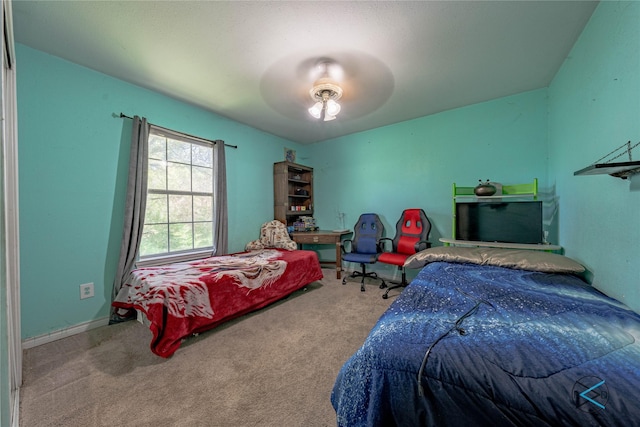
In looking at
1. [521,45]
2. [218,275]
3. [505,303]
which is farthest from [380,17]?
[218,275]

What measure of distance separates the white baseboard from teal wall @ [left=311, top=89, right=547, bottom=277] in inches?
134

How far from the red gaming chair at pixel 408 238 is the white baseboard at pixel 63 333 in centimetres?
312

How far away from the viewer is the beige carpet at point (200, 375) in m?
1.26

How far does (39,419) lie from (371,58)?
3389 mm

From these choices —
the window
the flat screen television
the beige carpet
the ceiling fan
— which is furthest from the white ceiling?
the beige carpet

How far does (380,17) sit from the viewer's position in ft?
5.47

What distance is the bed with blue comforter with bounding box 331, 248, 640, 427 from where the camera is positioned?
62 cm

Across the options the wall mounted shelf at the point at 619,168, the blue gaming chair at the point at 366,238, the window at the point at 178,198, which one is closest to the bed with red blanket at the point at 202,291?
the window at the point at 178,198

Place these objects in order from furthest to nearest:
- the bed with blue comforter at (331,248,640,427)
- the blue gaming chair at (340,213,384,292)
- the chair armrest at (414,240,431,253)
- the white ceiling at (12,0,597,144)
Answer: the blue gaming chair at (340,213,384,292) < the chair armrest at (414,240,431,253) < the white ceiling at (12,0,597,144) < the bed with blue comforter at (331,248,640,427)

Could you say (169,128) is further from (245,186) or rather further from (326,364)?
(326,364)

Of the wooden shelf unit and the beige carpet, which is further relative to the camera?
the wooden shelf unit

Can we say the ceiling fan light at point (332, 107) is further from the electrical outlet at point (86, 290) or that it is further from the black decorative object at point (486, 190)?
the electrical outlet at point (86, 290)

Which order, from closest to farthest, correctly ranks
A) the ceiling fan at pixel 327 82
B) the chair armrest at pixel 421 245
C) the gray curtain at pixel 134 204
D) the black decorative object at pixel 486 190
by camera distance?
the ceiling fan at pixel 327 82, the gray curtain at pixel 134 204, the black decorative object at pixel 486 190, the chair armrest at pixel 421 245

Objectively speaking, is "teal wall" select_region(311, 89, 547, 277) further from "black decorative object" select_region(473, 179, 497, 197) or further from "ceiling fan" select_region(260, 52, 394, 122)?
"ceiling fan" select_region(260, 52, 394, 122)
